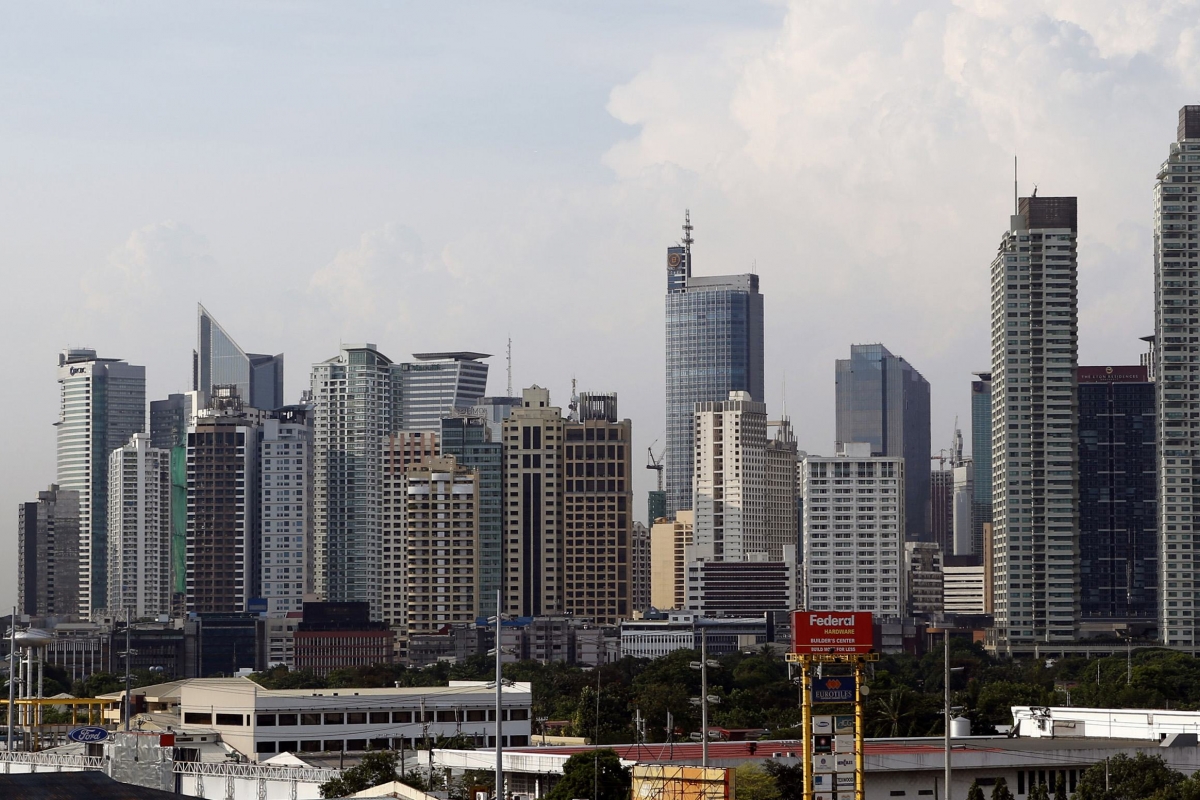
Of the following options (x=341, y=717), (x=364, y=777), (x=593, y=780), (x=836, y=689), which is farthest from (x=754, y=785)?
(x=341, y=717)

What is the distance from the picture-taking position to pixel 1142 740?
109000 millimetres

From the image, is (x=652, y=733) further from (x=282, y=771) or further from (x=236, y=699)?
(x=282, y=771)

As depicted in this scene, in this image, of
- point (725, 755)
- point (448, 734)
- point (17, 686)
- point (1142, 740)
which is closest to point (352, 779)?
point (725, 755)

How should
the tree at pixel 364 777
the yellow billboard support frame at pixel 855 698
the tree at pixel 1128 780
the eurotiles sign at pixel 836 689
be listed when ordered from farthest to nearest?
the tree at pixel 364 777 < the tree at pixel 1128 780 < the eurotiles sign at pixel 836 689 < the yellow billboard support frame at pixel 855 698

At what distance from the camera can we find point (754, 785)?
3445 inches

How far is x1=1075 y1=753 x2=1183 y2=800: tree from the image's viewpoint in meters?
87.9

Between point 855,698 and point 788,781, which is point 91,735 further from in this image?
point 855,698

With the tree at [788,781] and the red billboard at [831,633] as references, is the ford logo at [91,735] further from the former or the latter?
the red billboard at [831,633]

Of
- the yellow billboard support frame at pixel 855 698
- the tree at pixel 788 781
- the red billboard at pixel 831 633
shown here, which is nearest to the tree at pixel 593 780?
the tree at pixel 788 781

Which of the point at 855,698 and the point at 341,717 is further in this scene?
the point at 341,717

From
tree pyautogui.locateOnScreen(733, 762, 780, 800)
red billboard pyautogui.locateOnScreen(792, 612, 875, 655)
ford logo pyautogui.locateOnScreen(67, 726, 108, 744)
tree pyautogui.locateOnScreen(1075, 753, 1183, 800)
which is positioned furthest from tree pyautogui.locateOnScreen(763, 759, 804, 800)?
ford logo pyautogui.locateOnScreen(67, 726, 108, 744)

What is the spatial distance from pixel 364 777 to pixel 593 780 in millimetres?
14861

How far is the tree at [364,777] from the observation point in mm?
90625

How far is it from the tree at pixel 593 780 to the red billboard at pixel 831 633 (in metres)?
27.2
